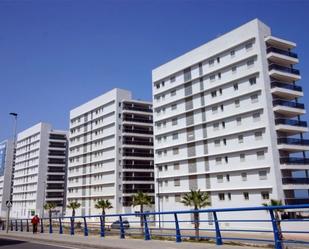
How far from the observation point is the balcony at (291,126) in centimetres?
5028

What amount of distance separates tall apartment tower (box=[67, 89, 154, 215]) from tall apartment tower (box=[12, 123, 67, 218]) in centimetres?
2022

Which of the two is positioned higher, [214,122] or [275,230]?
[214,122]

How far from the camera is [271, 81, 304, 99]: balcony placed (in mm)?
51428

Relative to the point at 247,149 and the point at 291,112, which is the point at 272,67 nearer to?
the point at 291,112

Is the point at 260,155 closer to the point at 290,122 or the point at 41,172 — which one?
the point at 290,122

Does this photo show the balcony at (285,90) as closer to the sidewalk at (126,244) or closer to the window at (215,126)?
the window at (215,126)

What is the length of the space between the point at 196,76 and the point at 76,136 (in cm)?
4657

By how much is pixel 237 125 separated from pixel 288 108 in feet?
25.7

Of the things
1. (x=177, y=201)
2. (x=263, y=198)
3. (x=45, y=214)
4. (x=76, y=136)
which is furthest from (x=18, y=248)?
(x=45, y=214)

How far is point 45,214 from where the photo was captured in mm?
108875

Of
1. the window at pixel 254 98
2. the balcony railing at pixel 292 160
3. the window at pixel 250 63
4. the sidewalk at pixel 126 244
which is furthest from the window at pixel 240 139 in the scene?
the sidewalk at pixel 126 244

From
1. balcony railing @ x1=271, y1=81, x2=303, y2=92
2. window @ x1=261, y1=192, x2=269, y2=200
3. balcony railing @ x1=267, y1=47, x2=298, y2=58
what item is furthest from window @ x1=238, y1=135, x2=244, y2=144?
balcony railing @ x1=267, y1=47, x2=298, y2=58

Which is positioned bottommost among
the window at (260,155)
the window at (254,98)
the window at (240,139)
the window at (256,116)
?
the window at (260,155)

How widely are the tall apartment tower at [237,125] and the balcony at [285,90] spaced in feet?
0.54
